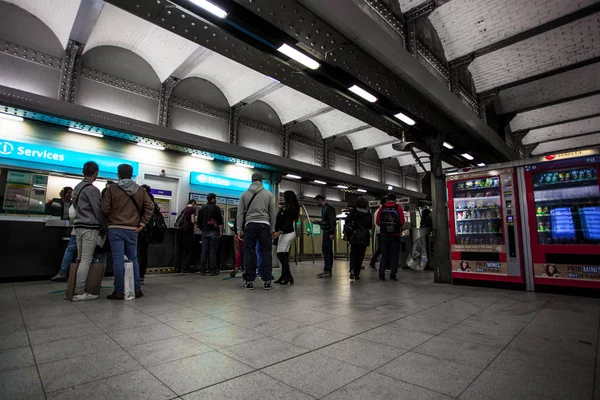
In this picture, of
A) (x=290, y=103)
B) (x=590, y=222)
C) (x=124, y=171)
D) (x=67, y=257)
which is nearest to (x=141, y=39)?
(x=124, y=171)

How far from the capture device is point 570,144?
10383 mm

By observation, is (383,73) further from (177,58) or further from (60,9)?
(60,9)

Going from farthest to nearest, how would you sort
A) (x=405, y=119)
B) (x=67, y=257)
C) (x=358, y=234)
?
(x=358, y=234) → (x=405, y=119) → (x=67, y=257)

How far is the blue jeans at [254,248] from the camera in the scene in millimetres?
4773

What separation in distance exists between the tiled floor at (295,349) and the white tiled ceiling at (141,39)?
492cm

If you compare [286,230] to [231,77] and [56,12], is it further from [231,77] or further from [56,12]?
[56,12]

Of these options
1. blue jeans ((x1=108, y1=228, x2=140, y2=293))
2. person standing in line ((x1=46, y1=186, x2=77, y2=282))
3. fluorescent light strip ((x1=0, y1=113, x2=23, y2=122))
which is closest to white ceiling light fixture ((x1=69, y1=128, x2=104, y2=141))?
fluorescent light strip ((x1=0, y1=113, x2=23, y2=122))

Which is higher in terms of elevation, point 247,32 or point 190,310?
point 247,32

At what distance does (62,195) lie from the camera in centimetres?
587

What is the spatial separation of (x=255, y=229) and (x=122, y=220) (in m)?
1.87

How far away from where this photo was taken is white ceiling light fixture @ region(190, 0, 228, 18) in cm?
296

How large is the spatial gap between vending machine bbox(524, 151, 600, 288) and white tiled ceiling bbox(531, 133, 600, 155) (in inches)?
283

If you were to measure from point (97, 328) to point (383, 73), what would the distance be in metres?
4.49

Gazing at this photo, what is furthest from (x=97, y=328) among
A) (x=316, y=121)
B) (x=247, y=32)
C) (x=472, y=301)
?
(x=316, y=121)
